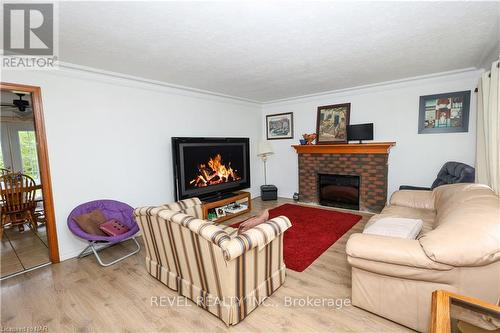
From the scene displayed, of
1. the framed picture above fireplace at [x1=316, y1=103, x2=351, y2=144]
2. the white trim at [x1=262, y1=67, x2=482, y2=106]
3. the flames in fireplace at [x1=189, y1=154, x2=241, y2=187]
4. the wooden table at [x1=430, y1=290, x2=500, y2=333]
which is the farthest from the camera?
the framed picture above fireplace at [x1=316, y1=103, x2=351, y2=144]

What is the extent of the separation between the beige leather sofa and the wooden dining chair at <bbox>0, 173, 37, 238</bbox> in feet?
16.0

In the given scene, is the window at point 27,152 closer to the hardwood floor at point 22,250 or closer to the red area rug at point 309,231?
the hardwood floor at point 22,250

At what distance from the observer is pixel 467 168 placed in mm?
3020

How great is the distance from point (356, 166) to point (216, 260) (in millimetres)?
3710

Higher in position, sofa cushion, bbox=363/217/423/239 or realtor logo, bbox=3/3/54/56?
realtor logo, bbox=3/3/54/56

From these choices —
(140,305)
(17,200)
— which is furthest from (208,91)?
(17,200)

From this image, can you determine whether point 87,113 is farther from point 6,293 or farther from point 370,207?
point 370,207

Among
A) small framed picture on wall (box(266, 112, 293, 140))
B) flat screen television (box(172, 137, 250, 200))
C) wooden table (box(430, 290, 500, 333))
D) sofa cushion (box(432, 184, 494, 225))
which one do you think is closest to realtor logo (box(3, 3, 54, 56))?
flat screen television (box(172, 137, 250, 200))

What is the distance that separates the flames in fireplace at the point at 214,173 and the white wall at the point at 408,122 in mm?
2119

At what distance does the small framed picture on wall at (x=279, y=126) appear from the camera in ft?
18.1

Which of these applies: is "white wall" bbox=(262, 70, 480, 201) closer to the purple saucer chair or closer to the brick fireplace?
the brick fireplace

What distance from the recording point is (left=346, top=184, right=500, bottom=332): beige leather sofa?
143cm

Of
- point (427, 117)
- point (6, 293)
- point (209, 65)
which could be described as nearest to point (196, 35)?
point (209, 65)

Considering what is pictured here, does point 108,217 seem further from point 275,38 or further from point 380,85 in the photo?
point 380,85
